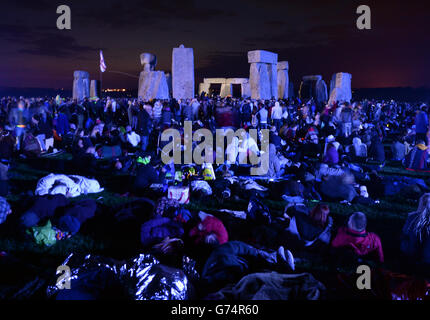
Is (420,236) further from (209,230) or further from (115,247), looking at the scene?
(115,247)

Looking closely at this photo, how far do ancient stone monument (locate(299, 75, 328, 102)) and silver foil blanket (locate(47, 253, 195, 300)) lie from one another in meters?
28.9

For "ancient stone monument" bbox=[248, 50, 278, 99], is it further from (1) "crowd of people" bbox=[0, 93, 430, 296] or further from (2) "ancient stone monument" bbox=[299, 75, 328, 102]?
(1) "crowd of people" bbox=[0, 93, 430, 296]

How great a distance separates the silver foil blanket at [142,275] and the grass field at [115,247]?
0.90 ft

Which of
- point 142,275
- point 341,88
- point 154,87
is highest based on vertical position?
point 341,88

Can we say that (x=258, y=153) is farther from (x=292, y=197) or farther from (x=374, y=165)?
(x=374, y=165)

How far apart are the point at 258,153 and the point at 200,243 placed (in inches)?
194

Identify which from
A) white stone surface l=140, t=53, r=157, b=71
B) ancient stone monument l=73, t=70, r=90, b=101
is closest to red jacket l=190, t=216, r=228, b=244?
white stone surface l=140, t=53, r=157, b=71

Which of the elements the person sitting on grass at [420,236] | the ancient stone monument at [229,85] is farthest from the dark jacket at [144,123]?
the ancient stone monument at [229,85]

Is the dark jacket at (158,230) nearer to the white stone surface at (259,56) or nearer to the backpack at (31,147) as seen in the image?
the backpack at (31,147)

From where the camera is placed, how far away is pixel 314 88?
34.3 metres

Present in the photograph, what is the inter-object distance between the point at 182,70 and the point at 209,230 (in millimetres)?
18913

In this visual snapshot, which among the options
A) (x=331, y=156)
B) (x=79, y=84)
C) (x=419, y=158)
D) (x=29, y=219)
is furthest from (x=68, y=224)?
(x=79, y=84)

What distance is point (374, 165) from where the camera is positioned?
32.5 ft
